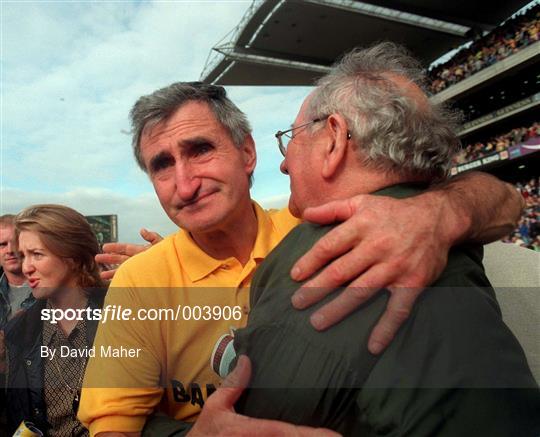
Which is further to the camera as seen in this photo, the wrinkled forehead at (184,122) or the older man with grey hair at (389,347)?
the wrinkled forehead at (184,122)

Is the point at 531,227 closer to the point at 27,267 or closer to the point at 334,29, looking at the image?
the point at 334,29

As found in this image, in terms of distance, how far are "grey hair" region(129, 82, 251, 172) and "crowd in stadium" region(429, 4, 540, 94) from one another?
1643cm

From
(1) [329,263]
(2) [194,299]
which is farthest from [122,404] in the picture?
(1) [329,263]

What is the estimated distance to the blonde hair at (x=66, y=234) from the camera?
5.81 feet

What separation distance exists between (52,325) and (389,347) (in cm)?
114

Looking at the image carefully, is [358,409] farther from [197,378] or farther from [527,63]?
[527,63]

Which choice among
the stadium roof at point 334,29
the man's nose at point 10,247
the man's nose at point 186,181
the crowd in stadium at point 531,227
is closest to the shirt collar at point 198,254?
the man's nose at point 186,181

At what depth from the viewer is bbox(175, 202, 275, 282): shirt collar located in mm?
1485

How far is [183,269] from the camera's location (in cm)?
149

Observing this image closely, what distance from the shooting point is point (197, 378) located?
1.35 meters

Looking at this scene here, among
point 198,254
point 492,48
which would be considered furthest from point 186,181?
point 492,48

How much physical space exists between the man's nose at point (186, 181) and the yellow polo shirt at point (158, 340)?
0.21m

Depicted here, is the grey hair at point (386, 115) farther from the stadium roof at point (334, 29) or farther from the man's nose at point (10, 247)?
the stadium roof at point (334, 29)

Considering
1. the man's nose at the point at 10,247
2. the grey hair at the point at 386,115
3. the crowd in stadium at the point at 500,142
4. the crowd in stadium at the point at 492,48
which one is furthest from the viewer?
the crowd in stadium at the point at 500,142
